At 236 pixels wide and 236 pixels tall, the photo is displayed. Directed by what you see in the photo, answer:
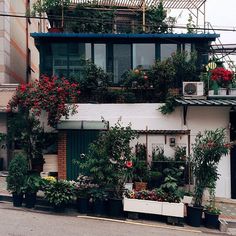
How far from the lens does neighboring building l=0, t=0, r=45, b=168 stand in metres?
18.2

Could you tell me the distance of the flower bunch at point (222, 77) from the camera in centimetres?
1547

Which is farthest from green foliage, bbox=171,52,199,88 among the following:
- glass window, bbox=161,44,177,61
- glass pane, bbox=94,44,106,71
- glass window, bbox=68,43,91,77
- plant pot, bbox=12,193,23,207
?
plant pot, bbox=12,193,23,207

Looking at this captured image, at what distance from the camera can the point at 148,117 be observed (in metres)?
15.1

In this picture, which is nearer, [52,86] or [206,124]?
[52,86]

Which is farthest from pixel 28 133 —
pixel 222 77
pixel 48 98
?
pixel 222 77

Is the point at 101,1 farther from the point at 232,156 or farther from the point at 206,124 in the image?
the point at 232,156

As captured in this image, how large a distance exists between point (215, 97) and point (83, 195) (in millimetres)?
7307

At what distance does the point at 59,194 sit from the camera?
11.7 meters

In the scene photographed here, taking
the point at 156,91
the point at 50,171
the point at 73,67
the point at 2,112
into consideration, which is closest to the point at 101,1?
the point at 73,67

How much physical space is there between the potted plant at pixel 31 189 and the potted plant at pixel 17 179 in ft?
0.55

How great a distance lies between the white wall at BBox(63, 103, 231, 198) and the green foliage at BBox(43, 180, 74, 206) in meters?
4.04

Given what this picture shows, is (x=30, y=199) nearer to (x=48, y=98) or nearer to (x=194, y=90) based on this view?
(x=48, y=98)

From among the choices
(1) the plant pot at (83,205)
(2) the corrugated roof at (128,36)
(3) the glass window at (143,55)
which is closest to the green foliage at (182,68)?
(2) the corrugated roof at (128,36)

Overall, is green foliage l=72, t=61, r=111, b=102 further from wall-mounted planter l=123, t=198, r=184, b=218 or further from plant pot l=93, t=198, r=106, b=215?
wall-mounted planter l=123, t=198, r=184, b=218
